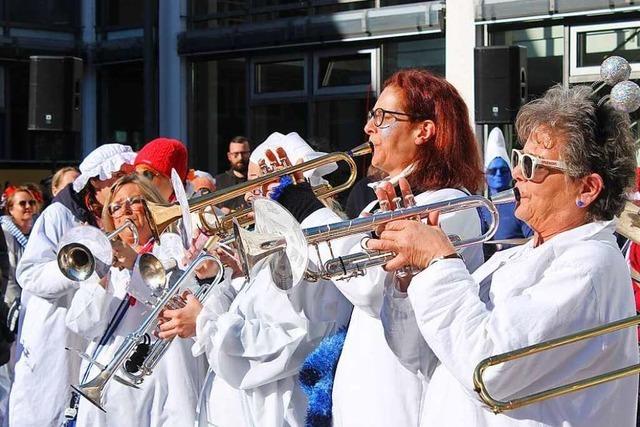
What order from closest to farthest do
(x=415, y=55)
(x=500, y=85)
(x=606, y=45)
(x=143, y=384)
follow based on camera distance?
(x=143, y=384), (x=500, y=85), (x=606, y=45), (x=415, y=55)

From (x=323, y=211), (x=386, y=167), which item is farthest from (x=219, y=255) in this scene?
(x=386, y=167)

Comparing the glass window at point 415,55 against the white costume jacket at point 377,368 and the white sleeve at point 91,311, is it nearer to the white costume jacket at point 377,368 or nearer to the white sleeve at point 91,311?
the white sleeve at point 91,311

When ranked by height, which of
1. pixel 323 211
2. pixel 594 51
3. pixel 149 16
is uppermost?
pixel 149 16

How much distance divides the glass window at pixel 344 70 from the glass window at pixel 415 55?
0.95 feet

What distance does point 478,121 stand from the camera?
8.82 m

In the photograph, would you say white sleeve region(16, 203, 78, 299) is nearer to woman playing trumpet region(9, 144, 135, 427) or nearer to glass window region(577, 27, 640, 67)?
woman playing trumpet region(9, 144, 135, 427)

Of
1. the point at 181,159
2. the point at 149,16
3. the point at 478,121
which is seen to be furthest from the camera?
the point at 149,16

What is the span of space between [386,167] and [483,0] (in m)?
8.71

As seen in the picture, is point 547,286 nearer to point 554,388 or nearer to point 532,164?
point 554,388

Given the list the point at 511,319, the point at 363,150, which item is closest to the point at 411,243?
the point at 511,319

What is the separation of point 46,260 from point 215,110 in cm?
947

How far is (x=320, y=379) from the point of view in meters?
3.45

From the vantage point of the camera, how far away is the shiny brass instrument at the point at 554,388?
91.6 inches

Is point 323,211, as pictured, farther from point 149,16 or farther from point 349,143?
point 149,16
